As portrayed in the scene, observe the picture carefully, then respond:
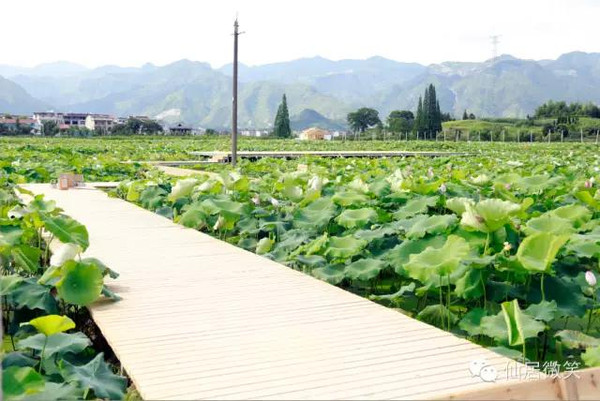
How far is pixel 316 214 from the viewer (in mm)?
4102

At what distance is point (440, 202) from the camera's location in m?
4.49

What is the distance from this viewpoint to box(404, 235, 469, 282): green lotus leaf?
246 centimetres

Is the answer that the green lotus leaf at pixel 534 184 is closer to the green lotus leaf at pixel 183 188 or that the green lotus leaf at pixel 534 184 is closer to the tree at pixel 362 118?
the green lotus leaf at pixel 183 188

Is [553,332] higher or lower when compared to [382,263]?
lower

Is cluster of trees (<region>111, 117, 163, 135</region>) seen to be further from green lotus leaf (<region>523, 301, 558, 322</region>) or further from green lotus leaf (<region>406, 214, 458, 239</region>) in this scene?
green lotus leaf (<region>523, 301, 558, 322</region>)

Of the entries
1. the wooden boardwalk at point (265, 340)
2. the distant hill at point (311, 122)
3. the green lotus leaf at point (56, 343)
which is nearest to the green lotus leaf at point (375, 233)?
the wooden boardwalk at point (265, 340)

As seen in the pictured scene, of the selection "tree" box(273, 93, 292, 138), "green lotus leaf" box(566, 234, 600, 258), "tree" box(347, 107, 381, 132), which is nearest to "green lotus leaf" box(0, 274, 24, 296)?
"green lotus leaf" box(566, 234, 600, 258)

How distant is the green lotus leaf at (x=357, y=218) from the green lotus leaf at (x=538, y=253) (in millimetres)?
1293

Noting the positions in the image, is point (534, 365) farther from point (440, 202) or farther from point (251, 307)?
point (440, 202)

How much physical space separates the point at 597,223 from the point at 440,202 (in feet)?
3.82

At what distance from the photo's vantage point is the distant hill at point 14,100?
18000 centimetres

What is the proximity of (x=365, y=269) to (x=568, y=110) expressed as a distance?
194ft

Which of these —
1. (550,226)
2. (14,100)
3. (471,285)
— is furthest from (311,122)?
(471,285)

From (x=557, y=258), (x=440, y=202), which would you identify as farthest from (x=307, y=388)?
(x=440, y=202)
